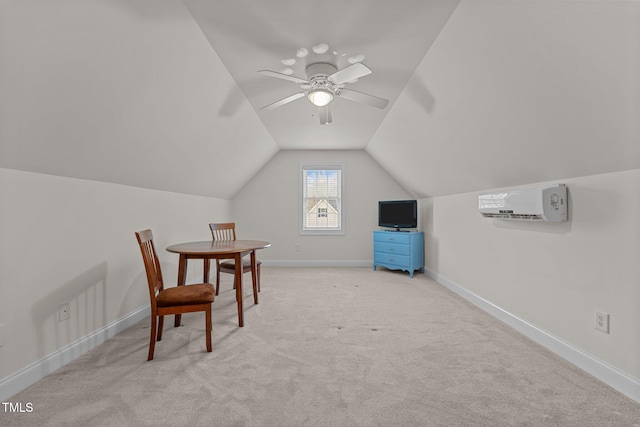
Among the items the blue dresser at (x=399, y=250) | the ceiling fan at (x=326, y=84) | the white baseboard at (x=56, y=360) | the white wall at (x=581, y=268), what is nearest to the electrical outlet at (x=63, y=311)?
the white baseboard at (x=56, y=360)

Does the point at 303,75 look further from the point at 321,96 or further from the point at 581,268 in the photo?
the point at 581,268

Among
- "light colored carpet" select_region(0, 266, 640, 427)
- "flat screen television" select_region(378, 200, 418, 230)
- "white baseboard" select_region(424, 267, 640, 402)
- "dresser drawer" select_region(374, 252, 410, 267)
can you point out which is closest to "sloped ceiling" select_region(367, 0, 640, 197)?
"white baseboard" select_region(424, 267, 640, 402)

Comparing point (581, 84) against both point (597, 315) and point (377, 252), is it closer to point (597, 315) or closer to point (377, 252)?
point (597, 315)

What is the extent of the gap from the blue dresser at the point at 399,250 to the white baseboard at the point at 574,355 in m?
1.63

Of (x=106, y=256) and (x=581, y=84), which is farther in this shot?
(x=106, y=256)

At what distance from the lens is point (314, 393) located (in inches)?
67.1

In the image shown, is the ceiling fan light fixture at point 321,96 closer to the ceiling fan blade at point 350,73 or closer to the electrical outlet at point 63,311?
the ceiling fan blade at point 350,73

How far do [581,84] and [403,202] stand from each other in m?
3.60

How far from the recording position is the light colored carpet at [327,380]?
151 centimetres

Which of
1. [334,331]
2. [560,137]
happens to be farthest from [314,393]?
[560,137]

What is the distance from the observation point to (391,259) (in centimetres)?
506

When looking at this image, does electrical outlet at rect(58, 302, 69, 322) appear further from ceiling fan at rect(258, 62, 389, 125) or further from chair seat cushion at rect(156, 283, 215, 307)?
ceiling fan at rect(258, 62, 389, 125)

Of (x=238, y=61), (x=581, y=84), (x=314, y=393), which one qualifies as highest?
(x=238, y=61)

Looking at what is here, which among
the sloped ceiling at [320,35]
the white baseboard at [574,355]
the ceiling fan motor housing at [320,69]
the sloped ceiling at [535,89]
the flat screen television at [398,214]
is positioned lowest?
the white baseboard at [574,355]
